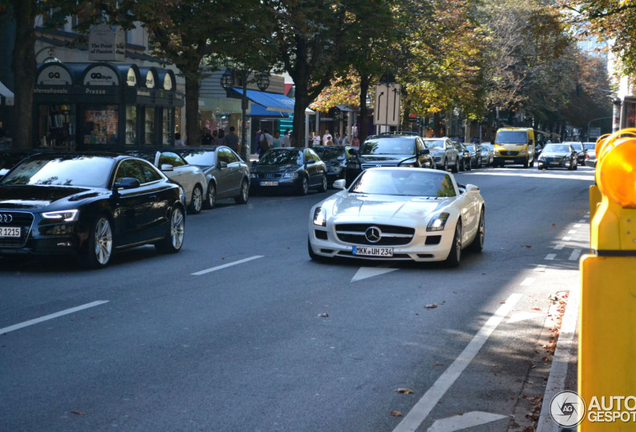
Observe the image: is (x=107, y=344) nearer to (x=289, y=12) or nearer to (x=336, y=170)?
(x=289, y=12)

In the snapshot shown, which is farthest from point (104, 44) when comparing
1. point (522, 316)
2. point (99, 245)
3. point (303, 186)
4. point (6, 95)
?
point (522, 316)

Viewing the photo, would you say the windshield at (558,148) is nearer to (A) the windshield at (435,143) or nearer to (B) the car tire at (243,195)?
(A) the windshield at (435,143)

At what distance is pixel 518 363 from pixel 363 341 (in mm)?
1317

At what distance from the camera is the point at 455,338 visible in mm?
8156

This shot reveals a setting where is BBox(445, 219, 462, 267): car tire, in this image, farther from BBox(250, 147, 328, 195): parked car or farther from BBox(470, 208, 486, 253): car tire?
BBox(250, 147, 328, 195): parked car

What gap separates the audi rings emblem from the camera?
492 inches

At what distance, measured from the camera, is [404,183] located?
14.1 m

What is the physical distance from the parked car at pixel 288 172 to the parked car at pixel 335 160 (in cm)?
275

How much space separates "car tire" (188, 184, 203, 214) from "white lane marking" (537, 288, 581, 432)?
533 inches

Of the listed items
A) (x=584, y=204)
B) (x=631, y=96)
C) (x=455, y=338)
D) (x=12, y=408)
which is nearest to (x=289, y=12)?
(x=584, y=204)

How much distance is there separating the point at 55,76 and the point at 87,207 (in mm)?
17510

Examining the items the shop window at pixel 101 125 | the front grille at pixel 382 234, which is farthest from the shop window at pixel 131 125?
the front grille at pixel 382 234

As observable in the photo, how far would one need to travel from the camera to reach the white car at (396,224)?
12453mm

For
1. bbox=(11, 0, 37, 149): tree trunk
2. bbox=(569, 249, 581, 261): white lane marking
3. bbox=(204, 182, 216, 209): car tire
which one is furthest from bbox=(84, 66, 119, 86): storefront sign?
bbox=(569, 249, 581, 261): white lane marking
